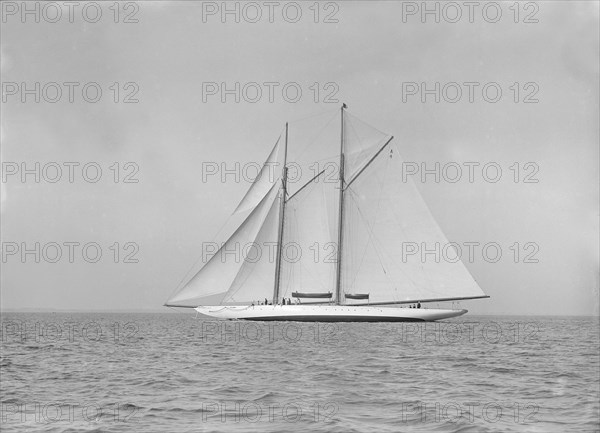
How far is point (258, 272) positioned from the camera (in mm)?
64250

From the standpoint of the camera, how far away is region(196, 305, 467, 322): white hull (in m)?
61.8

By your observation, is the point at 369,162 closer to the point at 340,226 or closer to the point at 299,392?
the point at 340,226

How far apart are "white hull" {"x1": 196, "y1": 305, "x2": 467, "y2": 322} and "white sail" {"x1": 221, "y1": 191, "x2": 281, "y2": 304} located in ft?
5.03

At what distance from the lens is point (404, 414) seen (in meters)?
15.4

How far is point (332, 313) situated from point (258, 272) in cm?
775

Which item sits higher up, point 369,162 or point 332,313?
point 369,162

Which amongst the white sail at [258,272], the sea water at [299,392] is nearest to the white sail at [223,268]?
the white sail at [258,272]

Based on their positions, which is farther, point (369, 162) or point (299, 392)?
point (369, 162)

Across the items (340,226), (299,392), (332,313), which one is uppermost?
(340,226)

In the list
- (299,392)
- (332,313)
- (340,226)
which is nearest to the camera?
(299,392)

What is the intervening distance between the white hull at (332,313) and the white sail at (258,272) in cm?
153

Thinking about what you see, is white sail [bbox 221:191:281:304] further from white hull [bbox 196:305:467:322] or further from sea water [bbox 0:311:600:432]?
sea water [bbox 0:311:600:432]

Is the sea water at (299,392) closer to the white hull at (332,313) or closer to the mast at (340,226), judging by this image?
the white hull at (332,313)

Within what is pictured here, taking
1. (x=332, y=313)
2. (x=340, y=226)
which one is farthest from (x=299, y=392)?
(x=340, y=226)
